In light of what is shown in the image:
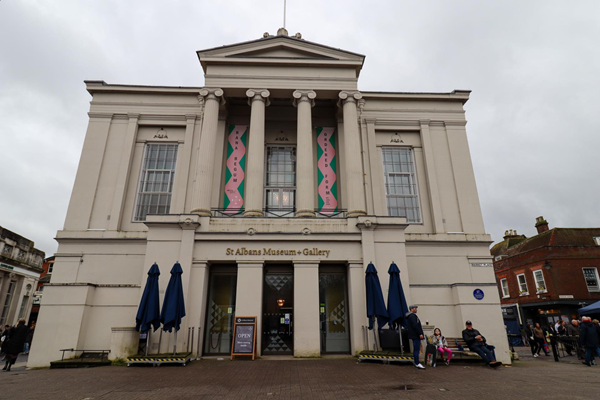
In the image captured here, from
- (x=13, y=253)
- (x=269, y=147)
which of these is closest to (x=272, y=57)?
(x=269, y=147)

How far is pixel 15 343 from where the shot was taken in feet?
38.9

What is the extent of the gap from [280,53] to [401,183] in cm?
965

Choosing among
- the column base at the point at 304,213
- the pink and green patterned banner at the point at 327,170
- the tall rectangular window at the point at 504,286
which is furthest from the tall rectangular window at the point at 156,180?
the tall rectangular window at the point at 504,286

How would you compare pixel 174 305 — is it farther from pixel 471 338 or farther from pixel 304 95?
pixel 304 95

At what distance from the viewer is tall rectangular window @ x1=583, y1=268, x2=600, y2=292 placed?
92.2ft

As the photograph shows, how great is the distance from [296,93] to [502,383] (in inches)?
565

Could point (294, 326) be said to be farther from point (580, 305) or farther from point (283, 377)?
point (580, 305)

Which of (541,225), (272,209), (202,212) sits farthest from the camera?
(541,225)

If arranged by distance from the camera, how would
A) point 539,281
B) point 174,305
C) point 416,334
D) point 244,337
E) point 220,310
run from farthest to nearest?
point 539,281 → point 220,310 → point 244,337 → point 174,305 → point 416,334

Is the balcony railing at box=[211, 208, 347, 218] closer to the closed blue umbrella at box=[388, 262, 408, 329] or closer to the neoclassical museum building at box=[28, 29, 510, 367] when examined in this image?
the neoclassical museum building at box=[28, 29, 510, 367]

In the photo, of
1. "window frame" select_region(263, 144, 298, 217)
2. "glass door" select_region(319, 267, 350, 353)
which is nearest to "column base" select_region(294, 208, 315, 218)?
"glass door" select_region(319, 267, 350, 353)

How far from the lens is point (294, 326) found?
1295 cm

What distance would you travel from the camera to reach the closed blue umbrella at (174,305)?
37.9 feet

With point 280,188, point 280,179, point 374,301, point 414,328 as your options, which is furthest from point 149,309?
point 280,179
